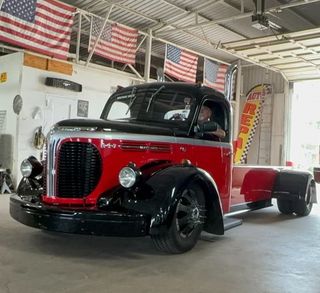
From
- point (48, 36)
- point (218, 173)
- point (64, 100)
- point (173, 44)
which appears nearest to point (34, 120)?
point (64, 100)

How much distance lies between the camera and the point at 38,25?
27.3 feet

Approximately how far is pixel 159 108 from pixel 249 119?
9554 mm

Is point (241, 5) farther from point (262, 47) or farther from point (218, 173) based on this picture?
point (218, 173)

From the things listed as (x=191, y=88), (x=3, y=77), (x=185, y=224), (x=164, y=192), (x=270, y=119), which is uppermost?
(x=3, y=77)

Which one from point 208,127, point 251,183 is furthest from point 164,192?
point 251,183

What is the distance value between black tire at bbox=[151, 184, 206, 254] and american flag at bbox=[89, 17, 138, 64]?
640 cm

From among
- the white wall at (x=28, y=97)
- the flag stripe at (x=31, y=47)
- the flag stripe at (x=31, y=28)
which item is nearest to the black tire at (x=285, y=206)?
the white wall at (x=28, y=97)

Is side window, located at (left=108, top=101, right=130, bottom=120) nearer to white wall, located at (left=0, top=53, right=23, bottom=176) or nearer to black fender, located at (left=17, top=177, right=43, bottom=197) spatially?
black fender, located at (left=17, top=177, right=43, bottom=197)

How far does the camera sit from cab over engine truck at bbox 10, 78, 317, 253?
3.55m

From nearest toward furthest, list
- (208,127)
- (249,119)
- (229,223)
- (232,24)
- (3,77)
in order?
1. (208,127)
2. (229,223)
3. (3,77)
4. (232,24)
5. (249,119)

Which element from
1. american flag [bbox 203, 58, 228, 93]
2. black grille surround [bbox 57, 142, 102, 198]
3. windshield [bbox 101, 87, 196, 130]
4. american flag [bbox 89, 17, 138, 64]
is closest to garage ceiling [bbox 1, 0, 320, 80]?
american flag [bbox 89, 17, 138, 64]

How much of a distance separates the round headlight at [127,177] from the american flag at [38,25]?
5.38 meters

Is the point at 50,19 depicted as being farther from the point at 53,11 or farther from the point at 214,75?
the point at 214,75

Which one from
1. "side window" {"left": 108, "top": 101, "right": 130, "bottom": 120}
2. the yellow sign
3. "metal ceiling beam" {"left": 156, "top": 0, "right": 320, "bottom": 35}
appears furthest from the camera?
the yellow sign
